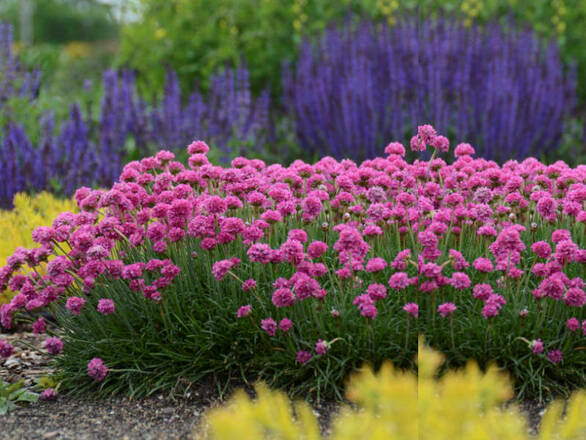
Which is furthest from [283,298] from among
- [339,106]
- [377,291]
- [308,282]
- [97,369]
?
[339,106]

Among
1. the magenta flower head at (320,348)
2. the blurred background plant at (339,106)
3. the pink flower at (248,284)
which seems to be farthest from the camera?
the blurred background plant at (339,106)

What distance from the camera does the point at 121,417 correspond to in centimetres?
275

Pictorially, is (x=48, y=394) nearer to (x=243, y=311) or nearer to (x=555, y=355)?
(x=243, y=311)

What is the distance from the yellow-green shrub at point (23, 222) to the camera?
4.02 m

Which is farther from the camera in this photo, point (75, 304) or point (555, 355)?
point (75, 304)

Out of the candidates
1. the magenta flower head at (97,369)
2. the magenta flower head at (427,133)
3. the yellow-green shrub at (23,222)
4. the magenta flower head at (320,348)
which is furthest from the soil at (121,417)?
the yellow-green shrub at (23,222)

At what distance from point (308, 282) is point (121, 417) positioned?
0.90 m

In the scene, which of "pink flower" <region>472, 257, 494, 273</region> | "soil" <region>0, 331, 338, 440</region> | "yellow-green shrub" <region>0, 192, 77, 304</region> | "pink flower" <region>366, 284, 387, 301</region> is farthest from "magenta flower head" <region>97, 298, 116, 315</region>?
"pink flower" <region>472, 257, 494, 273</region>

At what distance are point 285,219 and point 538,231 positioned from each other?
45.5 inches

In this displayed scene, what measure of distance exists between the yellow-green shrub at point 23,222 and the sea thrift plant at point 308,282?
0.92m

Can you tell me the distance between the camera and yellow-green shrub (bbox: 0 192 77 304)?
402cm

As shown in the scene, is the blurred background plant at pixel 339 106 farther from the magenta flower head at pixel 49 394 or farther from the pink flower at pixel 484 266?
the pink flower at pixel 484 266

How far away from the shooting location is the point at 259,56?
25.9 feet

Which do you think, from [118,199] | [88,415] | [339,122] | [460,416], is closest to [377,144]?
[339,122]
